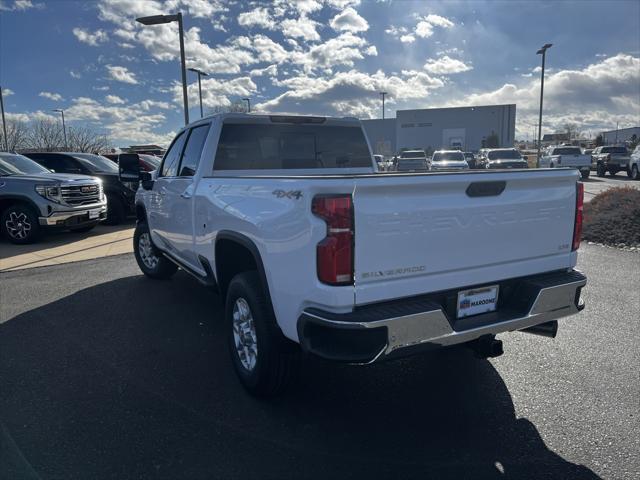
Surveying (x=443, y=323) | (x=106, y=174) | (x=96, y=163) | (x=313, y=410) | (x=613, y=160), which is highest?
(x=96, y=163)

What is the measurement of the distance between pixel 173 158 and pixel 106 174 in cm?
798

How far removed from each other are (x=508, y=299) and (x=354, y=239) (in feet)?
4.36

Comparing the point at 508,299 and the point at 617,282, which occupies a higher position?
the point at 508,299

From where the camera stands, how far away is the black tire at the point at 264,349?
330 cm

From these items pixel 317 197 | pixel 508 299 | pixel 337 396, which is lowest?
pixel 337 396

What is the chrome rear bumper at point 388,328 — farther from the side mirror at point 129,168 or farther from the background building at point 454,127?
the background building at point 454,127

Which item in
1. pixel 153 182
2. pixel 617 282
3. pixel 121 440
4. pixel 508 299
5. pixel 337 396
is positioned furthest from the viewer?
pixel 617 282

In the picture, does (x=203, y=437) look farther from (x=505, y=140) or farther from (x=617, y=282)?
(x=505, y=140)

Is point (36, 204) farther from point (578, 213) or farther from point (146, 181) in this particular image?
point (578, 213)

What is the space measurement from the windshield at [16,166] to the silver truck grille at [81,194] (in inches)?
46.1

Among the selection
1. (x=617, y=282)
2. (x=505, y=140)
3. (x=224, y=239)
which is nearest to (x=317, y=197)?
(x=224, y=239)

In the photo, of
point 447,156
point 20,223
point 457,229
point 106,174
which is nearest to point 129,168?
point 457,229

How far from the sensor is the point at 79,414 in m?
3.38

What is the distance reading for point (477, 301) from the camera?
317 cm
